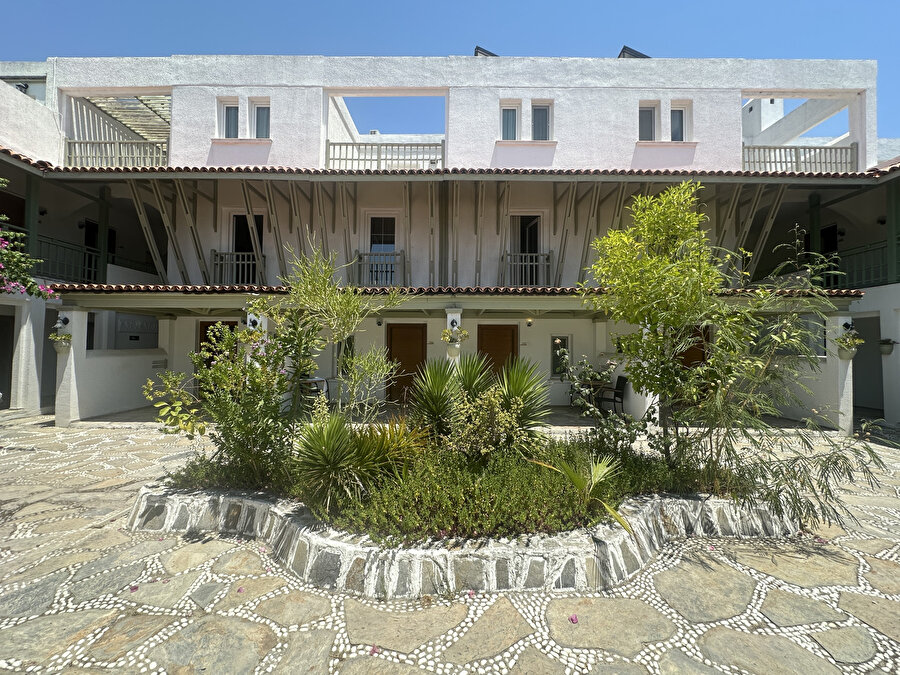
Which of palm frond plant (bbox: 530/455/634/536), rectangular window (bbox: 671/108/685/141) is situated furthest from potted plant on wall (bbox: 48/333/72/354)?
rectangular window (bbox: 671/108/685/141)

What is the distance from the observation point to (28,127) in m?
10.7

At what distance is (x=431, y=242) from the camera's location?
11750 mm

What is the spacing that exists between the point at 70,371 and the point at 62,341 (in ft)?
2.33

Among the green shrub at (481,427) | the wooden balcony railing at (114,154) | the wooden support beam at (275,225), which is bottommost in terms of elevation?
the green shrub at (481,427)

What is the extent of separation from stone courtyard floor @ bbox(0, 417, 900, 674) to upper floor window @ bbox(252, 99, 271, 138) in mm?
11086

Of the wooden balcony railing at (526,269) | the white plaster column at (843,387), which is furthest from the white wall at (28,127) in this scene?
the white plaster column at (843,387)

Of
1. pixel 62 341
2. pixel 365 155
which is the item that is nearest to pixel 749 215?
pixel 365 155

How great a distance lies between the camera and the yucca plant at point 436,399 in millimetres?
5230

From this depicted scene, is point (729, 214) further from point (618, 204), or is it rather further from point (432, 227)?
point (432, 227)

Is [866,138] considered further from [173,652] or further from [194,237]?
[194,237]

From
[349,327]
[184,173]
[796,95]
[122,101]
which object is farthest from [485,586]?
[122,101]

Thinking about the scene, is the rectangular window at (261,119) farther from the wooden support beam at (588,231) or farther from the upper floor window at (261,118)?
the wooden support beam at (588,231)

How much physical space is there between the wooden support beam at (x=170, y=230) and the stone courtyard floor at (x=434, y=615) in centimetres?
882

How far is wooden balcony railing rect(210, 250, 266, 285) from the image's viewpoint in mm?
11766
